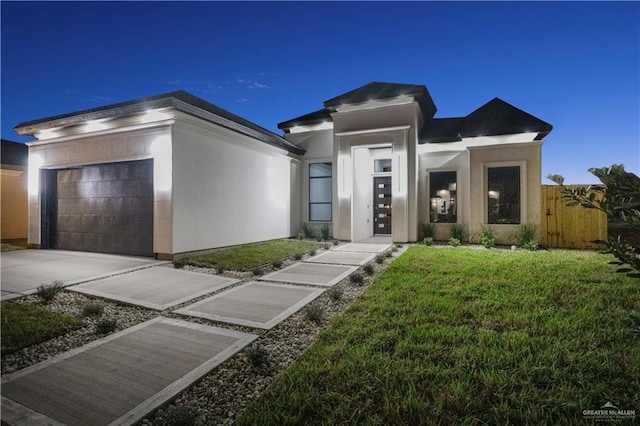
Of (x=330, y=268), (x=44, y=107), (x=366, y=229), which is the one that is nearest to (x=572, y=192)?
(x=330, y=268)

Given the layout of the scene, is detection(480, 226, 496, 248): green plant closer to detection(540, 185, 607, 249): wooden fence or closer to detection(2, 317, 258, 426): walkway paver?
detection(540, 185, 607, 249): wooden fence

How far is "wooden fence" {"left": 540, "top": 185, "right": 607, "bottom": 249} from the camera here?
9.32 meters

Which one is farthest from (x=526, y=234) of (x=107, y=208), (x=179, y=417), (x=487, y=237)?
(x=107, y=208)

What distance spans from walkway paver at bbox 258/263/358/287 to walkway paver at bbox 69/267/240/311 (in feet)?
3.30

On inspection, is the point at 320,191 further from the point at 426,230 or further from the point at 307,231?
the point at 426,230

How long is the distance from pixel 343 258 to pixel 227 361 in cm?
578

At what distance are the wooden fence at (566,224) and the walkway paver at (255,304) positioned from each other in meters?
9.09

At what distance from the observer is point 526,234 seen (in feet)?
31.8

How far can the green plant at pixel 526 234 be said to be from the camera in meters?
9.58

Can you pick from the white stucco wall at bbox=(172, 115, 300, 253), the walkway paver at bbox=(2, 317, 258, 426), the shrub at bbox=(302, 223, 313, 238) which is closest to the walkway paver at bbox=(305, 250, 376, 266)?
the white stucco wall at bbox=(172, 115, 300, 253)

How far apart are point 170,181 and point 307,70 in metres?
26.4

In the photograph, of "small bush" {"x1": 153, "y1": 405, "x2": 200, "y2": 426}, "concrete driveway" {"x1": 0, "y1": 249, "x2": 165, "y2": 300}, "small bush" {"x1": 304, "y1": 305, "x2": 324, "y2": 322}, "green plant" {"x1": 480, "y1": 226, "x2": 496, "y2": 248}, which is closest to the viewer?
"small bush" {"x1": 153, "y1": 405, "x2": 200, "y2": 426}

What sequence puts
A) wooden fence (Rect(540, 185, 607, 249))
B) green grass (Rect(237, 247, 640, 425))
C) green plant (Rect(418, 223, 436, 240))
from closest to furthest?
green grass (Rect(237, 247, 640, 425)), wooden fence (Rect(540, 185, 607, 249)), green plant (Rect(418, 223, 436, 240))

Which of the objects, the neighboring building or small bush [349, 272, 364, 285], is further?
the neighboring building
